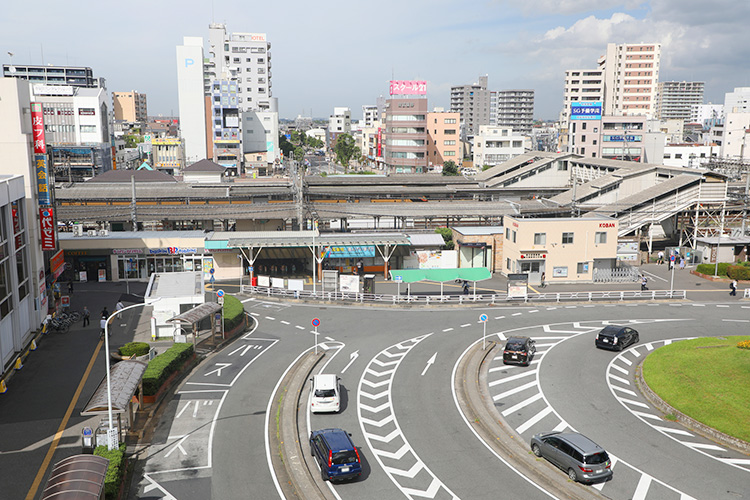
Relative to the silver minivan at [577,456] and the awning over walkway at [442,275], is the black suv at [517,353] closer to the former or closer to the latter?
the silver minivan at [577,456]

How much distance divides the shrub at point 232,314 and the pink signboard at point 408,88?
88.4 m

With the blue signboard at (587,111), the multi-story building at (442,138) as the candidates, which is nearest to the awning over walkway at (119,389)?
the blue signboard at (587,111)

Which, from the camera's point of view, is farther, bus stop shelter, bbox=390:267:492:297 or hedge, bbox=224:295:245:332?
bus stop shelter, bbox=390:267:492:297

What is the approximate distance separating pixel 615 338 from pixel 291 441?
2262cm

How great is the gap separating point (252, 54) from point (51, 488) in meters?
196

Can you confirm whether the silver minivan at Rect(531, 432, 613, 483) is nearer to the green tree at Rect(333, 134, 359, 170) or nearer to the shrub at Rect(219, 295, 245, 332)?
the shrub at Rect(219, 295, 245, 332)

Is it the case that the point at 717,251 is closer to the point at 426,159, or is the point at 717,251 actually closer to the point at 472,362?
the point at 472,362

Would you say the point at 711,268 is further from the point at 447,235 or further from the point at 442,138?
the point at 442,138

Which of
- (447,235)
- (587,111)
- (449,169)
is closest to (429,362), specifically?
(447,235)

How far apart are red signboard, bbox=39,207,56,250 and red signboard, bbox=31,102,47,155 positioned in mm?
4205

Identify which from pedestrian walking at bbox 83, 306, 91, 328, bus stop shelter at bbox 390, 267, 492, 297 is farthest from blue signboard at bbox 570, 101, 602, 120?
pedestrian walking at bbox 83, 306, 91, 328

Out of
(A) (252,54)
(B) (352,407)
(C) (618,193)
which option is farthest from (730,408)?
(A) (252,54)

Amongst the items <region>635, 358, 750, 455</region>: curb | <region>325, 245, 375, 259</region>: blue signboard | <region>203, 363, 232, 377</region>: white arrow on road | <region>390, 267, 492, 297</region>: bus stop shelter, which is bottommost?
<region>635, 358, 750, 455</region>: curb

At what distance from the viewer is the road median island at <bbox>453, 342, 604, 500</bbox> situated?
73.4 feet
